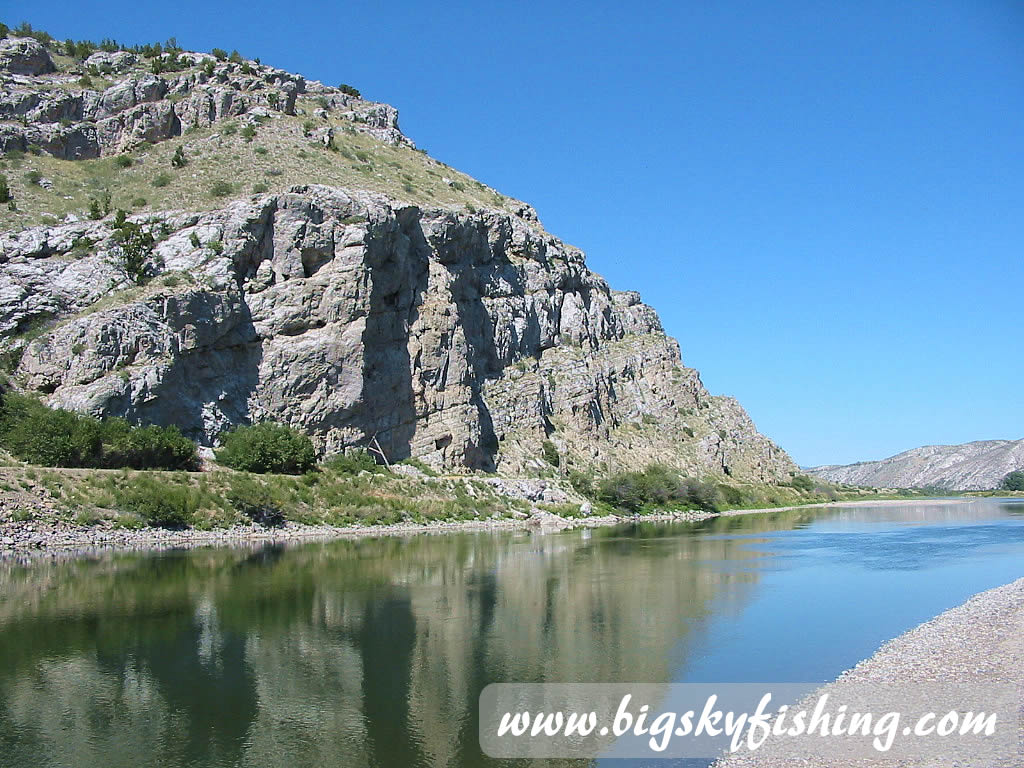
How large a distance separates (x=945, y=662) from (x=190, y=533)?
38403 millimetres

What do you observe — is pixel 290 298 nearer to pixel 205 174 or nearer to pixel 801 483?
pixel 205 174

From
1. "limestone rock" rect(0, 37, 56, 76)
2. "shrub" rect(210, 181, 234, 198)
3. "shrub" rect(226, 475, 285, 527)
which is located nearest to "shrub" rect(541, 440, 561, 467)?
"shrub" rect(226, 475, 285, 527)

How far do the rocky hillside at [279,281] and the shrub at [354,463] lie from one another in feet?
4.40

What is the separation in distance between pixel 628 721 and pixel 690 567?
77.6 ft

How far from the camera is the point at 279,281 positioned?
6706cm

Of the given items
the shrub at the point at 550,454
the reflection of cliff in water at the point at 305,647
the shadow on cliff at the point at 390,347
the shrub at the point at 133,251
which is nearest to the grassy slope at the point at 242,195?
the shrub at the point at 550,454

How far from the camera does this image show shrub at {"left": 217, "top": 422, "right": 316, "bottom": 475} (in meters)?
55.4

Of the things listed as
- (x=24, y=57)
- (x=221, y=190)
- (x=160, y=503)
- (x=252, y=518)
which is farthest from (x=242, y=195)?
(x=24, y=57)

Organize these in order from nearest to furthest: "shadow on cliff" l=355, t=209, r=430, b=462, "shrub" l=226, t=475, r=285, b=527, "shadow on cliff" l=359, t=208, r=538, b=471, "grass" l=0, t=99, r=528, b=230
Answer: "shrub" l=226, t=475, r=285, b=527 < "grass" l=0, t=99, r=528, b=230 < "shadow on cliff" l=355, t=209, r=430, b=462 < "shadow on cliff" l=359, t=208, r=538, b=471

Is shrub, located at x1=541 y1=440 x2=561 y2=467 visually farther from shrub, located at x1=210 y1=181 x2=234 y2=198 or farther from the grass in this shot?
shrub, located at x1=210 y1=181 x2=234 y2=198

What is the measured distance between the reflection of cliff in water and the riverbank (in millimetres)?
4103

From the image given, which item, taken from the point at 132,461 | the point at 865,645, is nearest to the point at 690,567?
the point at 865,645

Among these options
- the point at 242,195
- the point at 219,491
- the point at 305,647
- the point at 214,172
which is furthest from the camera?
the point at 214,172

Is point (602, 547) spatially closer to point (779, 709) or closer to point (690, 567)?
point (690, 567)
